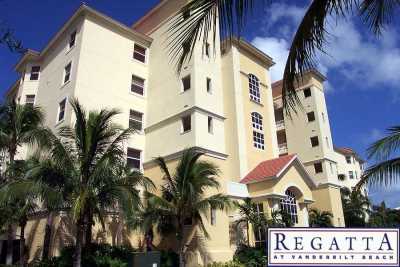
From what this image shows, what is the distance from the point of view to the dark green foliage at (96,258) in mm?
17281

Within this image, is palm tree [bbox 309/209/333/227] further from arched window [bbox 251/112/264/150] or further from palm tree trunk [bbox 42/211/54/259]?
palm tree trunk [bbox 42/211/54/259]

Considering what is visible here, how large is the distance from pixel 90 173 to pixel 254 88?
65.6ft

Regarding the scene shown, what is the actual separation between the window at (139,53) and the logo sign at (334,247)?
2836 centimetres

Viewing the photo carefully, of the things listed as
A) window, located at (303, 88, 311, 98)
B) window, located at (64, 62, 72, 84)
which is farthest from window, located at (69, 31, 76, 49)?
window, located at (303, 88, 311, 98)

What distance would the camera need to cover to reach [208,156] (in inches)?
959

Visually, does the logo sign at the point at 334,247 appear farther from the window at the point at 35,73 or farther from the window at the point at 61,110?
the window at the point at 35,73

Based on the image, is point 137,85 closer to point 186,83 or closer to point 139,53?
point 139,53

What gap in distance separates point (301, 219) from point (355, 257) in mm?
24924

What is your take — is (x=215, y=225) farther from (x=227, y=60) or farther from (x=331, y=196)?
(x=331, y=196)

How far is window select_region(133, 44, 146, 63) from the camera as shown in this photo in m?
30.0

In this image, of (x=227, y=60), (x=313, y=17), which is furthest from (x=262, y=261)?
(x=313, y=17)

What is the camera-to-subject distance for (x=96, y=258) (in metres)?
17.4

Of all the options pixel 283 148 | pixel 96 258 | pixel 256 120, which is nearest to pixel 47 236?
pixel 96 258

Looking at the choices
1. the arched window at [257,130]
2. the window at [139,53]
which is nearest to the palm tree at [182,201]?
the arched window at [257,130]
